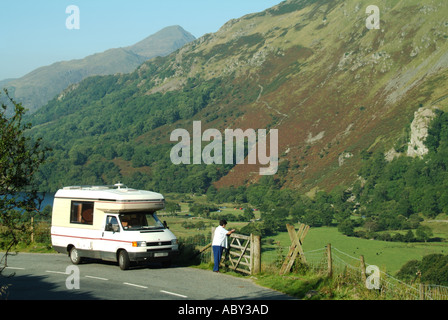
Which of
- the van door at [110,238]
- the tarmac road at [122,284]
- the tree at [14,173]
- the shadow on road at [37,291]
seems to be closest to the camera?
the tree at [14,173]

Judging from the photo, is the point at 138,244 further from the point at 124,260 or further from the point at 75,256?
the point at 75,256

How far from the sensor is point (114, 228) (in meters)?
21.1

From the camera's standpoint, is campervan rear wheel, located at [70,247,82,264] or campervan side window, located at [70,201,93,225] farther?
campervan rear wheel, located at [70,247,82,264]

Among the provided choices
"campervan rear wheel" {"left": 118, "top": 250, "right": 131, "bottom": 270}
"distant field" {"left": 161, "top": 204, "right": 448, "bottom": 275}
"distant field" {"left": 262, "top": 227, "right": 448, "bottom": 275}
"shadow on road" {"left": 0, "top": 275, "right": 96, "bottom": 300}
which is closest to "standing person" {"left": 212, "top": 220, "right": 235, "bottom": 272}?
"campervan rear wheel" {"left": 118, "top": 250, "right": 131, "bottom": 270}

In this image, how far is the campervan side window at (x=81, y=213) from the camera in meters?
22.2

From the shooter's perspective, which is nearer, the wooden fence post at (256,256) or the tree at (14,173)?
the tree at (14,173)

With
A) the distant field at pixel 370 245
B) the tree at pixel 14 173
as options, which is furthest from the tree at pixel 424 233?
the tree at pixel 14 173

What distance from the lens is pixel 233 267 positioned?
20.5 metres

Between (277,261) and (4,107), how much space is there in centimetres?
1165

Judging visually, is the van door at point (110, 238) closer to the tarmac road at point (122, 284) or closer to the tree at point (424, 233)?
the tarmac road at point (122, 284)

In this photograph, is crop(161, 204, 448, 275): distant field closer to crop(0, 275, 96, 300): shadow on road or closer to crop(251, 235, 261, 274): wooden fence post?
crop(251, 235, 261, 274): wooden fence post

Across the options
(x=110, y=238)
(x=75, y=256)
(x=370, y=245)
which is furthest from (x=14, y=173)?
(x=370, y=245)

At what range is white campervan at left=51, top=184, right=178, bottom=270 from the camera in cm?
2067

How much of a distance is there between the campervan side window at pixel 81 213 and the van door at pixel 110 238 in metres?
1.03
